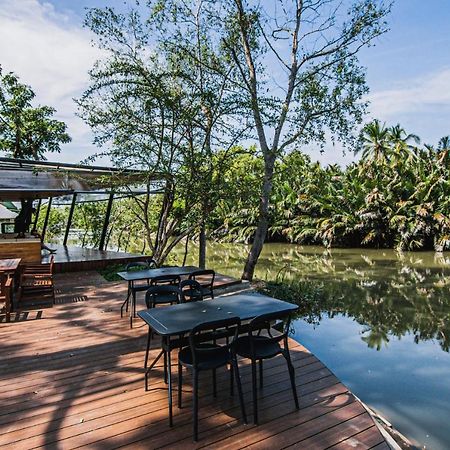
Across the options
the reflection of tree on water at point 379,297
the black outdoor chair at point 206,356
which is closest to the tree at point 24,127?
the reflection of tree on water at point 379,297

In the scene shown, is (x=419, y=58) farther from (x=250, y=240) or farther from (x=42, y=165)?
(x=250, y=240)

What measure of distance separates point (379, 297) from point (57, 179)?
9.64 meters

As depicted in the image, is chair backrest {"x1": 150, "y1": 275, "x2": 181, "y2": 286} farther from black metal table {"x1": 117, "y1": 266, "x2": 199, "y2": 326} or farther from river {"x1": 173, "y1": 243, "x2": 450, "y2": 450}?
river {"x1": 173, "y1": 243, "x2": 450, "y2": 450}

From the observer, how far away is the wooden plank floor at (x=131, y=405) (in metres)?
2.88

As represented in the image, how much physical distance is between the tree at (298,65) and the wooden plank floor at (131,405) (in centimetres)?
579

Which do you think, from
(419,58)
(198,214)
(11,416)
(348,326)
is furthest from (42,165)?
(419,58)

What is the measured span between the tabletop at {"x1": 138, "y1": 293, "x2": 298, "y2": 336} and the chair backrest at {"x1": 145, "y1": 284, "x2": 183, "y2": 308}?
69cm

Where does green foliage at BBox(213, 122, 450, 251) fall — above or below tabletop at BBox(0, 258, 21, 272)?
above

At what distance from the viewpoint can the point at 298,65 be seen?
9594 mm

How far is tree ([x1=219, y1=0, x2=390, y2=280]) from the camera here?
8.96 metres

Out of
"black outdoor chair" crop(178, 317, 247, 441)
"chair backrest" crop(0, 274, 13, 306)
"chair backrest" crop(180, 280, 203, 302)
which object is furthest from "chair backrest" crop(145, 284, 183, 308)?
"chair backrest" crop(0, 274, 13, 306)

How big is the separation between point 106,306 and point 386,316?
6.59 meters

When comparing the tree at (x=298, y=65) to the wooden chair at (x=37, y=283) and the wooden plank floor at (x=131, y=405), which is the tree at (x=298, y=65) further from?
the wooden plank floor at (x=131, y=405)

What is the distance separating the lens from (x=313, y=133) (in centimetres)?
942
